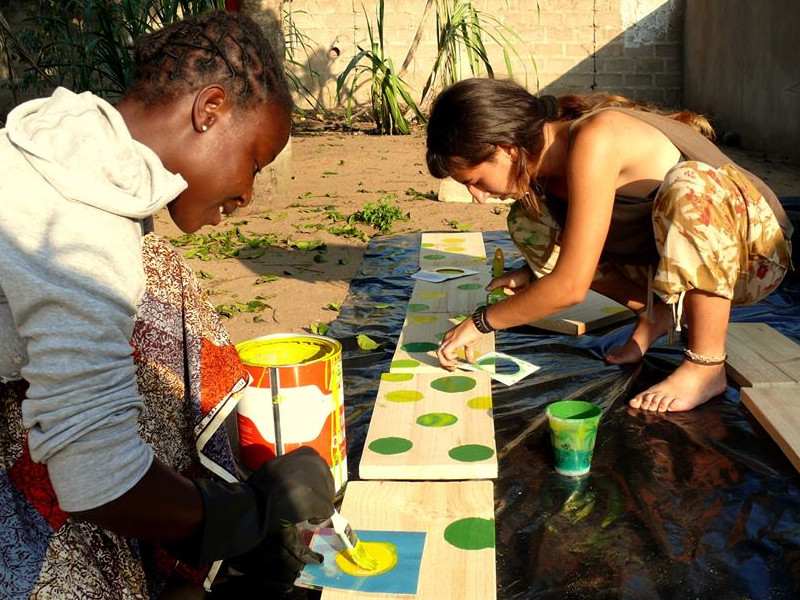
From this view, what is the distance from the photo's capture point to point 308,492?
141 cm

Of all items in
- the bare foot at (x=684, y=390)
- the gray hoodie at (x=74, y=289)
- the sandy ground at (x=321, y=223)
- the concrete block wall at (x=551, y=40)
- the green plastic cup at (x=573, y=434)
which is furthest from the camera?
the concrete block wall at (x=551, y=40)

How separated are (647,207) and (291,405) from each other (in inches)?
51.2

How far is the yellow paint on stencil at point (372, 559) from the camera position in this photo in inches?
61.3

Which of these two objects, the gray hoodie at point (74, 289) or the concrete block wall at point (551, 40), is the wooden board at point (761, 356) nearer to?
the gray hoodie at point (74, 289)

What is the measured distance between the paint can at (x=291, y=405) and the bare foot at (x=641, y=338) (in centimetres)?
115

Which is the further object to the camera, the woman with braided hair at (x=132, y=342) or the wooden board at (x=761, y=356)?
the wooden board at (x=761, y=356)

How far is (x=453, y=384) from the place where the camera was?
2375 millimetres

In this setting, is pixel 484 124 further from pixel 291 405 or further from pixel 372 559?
pixel 372 559

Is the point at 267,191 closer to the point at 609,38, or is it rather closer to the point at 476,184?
the point at 476,184

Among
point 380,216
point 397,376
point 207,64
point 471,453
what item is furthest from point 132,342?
point 380,216

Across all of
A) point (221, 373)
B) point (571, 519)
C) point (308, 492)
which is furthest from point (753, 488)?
point (221, 373)

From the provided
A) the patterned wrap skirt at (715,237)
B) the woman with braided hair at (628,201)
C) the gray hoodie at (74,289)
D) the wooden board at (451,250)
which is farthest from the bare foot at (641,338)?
the gray hoodie at (74,289)

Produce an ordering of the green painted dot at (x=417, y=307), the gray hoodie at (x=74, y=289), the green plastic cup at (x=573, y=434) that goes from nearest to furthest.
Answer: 1. the gray hoodie at (x=74, y=289)
2. the green plastic cup at (x=573, y=434)
3. the green painted dot at (x=417, y=307)

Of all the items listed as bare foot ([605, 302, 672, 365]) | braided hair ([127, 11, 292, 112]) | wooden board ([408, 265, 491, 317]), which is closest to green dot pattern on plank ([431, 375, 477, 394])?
bare foot ([605, 302, 672, 365])
